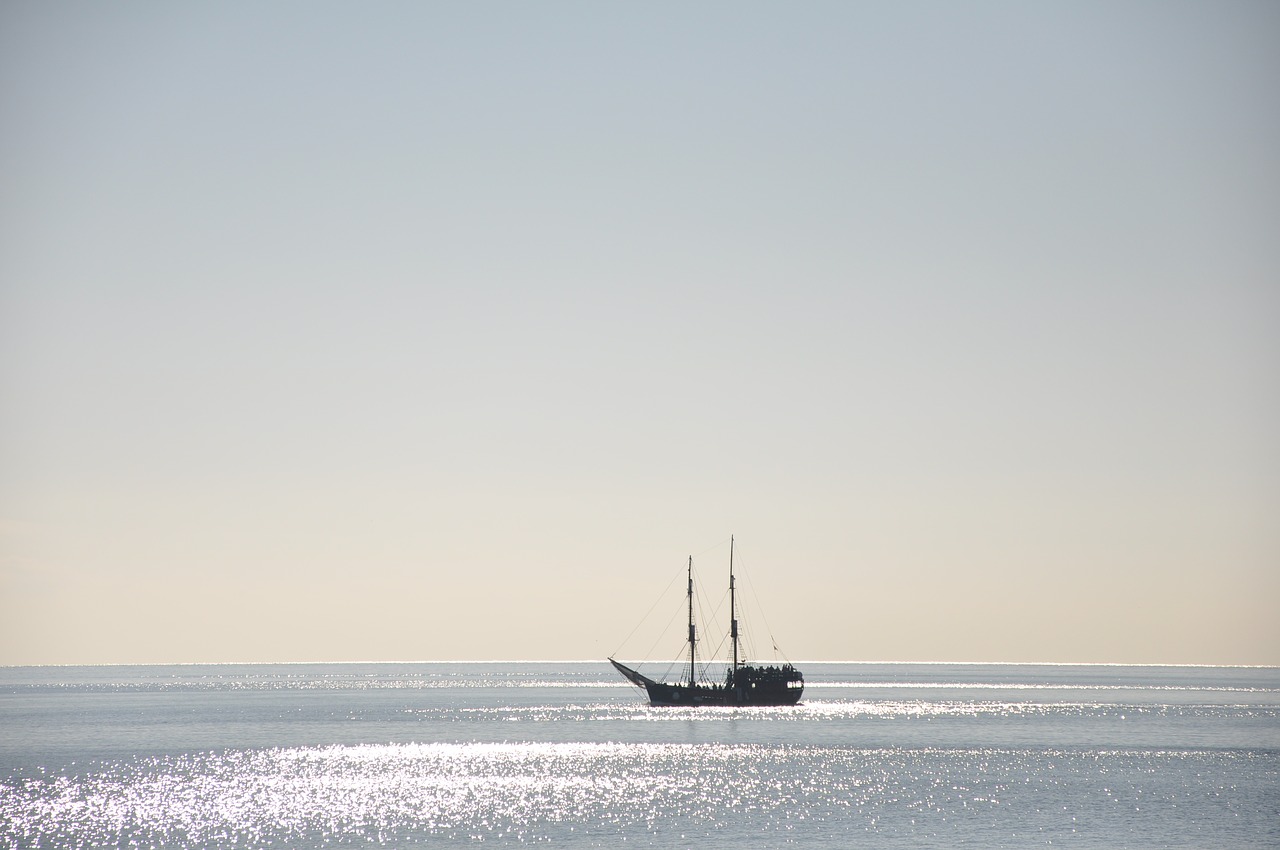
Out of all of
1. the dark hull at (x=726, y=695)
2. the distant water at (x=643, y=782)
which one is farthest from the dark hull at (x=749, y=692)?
the distant water at (x=643, y=782)

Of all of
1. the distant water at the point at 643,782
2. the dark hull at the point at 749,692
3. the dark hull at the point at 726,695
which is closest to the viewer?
the distant water at the point at 643,782

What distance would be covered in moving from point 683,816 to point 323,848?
18.3 metres

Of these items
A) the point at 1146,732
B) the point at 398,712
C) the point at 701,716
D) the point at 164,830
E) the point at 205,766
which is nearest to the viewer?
the point at 164,830

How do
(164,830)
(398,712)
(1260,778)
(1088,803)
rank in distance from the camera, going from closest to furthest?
(164,830) < (1088,803) < (1260,778) < (398,712)

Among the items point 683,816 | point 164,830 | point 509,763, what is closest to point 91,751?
point 509,763

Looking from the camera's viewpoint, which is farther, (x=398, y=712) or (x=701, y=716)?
(x=398, y=712)

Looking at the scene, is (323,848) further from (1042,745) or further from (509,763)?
(1042,745)

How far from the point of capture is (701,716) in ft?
487

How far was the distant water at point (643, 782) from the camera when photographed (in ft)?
191

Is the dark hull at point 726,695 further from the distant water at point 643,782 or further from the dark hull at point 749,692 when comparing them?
the distant water at point 643,782

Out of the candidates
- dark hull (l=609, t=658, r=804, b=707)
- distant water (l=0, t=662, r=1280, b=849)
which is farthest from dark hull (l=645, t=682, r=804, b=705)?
distant water (l=0, t=662, r=1280, b=849)

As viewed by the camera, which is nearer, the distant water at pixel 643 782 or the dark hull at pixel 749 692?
the distant water at pixel 643 782

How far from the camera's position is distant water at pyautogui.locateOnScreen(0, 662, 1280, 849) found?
58.2m

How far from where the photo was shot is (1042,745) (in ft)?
346
